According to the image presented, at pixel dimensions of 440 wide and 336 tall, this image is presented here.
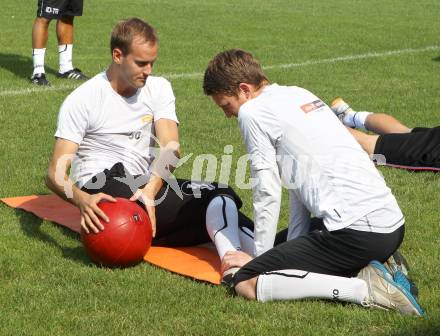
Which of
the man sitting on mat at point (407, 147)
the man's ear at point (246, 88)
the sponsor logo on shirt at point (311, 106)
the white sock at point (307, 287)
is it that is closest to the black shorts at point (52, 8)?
the man sitting on mat at point (407, 147)

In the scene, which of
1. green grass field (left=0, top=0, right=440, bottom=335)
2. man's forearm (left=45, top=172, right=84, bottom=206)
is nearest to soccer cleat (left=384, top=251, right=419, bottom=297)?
green grass field (left=0, top=0, right=440, bottom=335)

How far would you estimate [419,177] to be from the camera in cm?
884

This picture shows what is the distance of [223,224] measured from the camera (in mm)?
6777

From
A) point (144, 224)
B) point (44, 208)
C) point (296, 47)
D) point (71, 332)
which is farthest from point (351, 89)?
point (71, 332)

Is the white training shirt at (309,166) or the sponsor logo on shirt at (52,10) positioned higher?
the white training shirt at (309,166)

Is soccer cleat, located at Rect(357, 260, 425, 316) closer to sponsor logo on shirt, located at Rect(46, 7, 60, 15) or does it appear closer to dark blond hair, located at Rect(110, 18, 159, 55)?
dark blond hair, located at Rect(110, 18, 159, 55)

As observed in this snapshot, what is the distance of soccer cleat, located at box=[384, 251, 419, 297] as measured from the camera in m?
5.72

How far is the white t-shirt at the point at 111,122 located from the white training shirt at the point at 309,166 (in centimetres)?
153

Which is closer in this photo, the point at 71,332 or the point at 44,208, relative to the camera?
the point at 71,332

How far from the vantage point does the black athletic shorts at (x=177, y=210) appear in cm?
707

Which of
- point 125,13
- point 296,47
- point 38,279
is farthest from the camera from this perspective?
point 125,13

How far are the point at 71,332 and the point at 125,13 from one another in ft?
50.7

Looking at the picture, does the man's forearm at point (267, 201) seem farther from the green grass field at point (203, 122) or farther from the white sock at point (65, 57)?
the white sock at point (65, 57)

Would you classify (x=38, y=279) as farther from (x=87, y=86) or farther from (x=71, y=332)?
(x=87, y=86)
